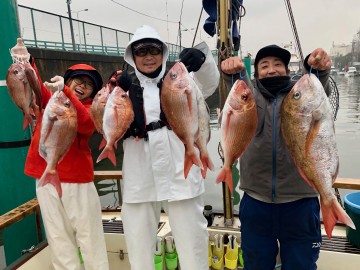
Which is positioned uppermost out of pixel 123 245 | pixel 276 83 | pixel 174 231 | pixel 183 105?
pixel 276 83

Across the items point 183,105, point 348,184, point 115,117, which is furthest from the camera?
point 348,184

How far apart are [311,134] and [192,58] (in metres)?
1.03

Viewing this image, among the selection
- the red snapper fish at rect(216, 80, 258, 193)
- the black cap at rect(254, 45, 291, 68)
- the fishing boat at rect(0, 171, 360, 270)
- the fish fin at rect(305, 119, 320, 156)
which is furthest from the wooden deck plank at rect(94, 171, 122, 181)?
the fish fin at rect(305, 119, 320, 156)

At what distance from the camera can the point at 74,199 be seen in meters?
2.91

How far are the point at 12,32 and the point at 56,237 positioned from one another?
7.26 ft

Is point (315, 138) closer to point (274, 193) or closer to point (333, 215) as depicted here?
point (333, 215)

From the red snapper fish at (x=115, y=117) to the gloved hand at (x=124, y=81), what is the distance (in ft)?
0.60

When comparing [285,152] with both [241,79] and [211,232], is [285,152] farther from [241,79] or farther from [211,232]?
[211,232]

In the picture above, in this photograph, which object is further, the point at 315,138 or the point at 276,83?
the point at 276,83

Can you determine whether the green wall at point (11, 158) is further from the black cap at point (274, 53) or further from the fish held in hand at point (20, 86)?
the black cap at point (274, 53)

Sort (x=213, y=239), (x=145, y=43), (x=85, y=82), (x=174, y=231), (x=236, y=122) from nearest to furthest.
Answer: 1. (x=236, y=122)
2. (x=145, y=43)
3. (x=174, y=231)
4. (x=85, y=82)
5. (x=213, y=239)

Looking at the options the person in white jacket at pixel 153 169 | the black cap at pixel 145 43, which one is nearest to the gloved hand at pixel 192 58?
the person in white jacket at pixel 153 169


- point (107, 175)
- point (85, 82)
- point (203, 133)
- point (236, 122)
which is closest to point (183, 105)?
point (203, 133)

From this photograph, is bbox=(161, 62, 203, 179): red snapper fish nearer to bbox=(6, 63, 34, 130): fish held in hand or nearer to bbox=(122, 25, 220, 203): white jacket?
bbox=(122, 25, 220, 203): white jacket
